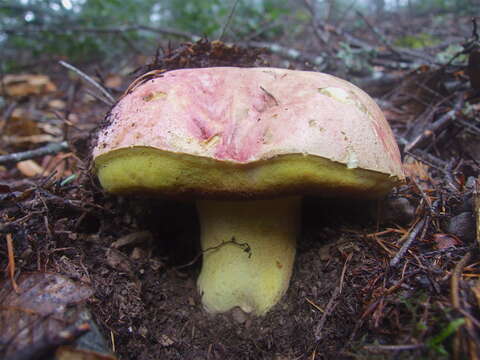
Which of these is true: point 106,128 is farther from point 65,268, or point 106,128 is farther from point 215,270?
point 215,270

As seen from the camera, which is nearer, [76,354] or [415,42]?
[76,354]

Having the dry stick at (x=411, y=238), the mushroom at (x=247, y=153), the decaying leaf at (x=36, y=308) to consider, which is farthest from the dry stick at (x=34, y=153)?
the dry stick at (x=411, y=238)

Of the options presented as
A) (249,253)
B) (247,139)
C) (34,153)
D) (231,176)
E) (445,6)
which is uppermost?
(445,6)

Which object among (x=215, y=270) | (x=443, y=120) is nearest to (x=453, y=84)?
(x=443, y=120)

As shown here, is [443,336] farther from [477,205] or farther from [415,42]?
[415,42]

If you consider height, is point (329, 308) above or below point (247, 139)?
below

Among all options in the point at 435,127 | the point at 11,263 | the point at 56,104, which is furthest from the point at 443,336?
the point at 56,104

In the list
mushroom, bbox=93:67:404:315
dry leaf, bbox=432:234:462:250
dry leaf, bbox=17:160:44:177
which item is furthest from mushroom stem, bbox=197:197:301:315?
dry leaf, bbox=17:160:44:177
